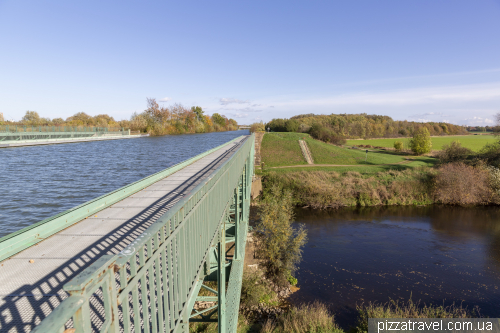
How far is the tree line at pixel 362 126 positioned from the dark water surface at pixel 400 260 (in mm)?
50123

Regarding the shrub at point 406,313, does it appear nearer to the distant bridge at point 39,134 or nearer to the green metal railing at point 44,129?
the distant bridge at point 39,134

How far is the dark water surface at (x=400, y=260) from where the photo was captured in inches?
655

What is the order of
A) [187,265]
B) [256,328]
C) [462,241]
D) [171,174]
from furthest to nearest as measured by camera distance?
[462,241]
[256,328]
[171,174]
[187,265]

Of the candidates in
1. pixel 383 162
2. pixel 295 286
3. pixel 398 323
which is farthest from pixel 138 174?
pixel 383 162

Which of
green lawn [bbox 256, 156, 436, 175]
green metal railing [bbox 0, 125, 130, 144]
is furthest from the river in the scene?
green metal railing [bbox 0, 125, 130, 144]

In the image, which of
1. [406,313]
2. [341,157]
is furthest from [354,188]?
[406,313]

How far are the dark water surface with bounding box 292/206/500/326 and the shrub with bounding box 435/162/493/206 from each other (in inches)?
122

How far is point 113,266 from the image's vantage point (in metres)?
1.84

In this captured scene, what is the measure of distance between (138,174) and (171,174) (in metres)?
4.37

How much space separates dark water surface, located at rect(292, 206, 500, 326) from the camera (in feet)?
54.6

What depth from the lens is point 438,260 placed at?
20.9 meters

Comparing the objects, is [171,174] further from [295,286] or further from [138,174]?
[295,286]

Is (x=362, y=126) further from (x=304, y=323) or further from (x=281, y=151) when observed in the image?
(x=304, y=323)

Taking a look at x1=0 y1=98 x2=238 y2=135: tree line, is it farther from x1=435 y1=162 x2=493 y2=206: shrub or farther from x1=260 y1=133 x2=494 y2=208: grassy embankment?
x1=435 y1=162 x2=493 y2=206: shrub
